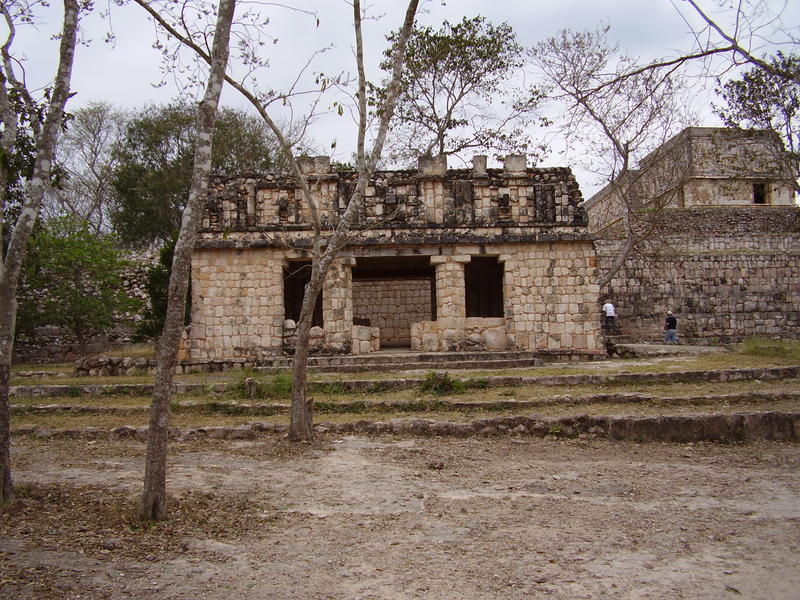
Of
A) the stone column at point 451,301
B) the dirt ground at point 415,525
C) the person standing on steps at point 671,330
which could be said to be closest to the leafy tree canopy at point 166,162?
the stone column at point 451,301

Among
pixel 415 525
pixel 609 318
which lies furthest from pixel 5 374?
pixel 609 318

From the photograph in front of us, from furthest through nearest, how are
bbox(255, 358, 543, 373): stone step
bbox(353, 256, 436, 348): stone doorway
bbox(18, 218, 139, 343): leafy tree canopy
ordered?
1. bbox(353, 256, 436, 348): stone doorway
2. bbox(18, 218, 139, 343): leafy tree canopy
3. bbox(255, 358, 543, 373): stone step

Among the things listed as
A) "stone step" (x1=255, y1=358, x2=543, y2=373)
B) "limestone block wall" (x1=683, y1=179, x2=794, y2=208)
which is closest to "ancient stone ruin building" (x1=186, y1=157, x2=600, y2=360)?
"stone step" (x1=255, y1=358, x2=543, y2=373)

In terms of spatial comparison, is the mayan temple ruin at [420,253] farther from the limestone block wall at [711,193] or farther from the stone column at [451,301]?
the limestone block wall at [711,193]

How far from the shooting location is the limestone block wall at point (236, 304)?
14.3 m

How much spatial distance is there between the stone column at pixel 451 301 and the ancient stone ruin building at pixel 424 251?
2cm

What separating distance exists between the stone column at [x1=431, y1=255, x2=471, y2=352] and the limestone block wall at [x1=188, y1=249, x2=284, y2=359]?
3.60m

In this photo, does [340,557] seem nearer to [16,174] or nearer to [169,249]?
[16,174]

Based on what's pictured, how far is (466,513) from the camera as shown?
528 centimetres

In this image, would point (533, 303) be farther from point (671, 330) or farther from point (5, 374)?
point (5, 374)

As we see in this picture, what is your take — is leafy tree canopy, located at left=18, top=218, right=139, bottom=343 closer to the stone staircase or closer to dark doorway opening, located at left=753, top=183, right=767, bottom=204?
the stone staircase

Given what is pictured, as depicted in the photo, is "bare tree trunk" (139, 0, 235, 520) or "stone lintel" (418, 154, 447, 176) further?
"stone lintel" (418, 154, 447, 176)

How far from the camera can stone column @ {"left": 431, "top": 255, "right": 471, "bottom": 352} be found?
14.7 metres

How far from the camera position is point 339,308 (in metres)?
14.7
